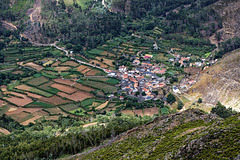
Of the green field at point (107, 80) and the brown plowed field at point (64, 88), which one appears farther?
the green field at point (107, 80)

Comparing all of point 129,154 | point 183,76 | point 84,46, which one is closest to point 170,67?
point 183,76

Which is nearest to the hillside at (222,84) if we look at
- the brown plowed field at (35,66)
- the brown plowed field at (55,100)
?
the brown plowed field at (55,100)

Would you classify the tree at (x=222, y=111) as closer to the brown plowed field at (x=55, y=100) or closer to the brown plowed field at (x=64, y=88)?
the brown plowed field at (x=55, y=100)

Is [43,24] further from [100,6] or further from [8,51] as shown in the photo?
[100,6]

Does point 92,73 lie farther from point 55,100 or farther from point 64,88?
point 55,100

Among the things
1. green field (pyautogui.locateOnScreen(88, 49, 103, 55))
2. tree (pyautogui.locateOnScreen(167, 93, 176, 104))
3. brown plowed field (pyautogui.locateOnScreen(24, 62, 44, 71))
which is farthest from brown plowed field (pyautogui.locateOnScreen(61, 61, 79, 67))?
tree (pyautogui.locateOnScreen(167, 93, 176, 104))

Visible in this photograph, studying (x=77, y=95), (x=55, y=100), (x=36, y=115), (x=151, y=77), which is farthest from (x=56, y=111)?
(x=151, y=77)
